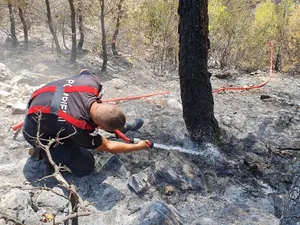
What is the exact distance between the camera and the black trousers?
339 centimetres

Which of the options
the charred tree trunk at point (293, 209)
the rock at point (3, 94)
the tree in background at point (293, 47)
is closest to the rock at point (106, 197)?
the charred tree trunk at point (293, 209)

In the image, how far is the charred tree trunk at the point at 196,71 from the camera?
369 centimetres

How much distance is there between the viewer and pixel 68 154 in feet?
11.5

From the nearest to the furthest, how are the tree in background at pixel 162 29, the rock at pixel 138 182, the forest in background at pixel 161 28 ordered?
1. the rock at pixel 138 182
2. the tree in background at pixel 162 29
3. the forest in background at pixel 161 28

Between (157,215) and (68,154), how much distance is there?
1282 millimetres

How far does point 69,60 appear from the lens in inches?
409

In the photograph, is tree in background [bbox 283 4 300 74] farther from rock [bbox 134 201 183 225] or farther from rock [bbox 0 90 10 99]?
rock [bbox 0 90 10 99]

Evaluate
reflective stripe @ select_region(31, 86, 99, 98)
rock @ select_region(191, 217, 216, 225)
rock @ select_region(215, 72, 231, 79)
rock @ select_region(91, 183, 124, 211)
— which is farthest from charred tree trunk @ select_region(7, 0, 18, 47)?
rock @ select_region(191, 217, 216, 225)

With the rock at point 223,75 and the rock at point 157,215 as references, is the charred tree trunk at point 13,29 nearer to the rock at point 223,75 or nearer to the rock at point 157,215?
the rock at point 223,75

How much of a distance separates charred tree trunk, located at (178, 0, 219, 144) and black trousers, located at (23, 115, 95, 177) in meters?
1.51

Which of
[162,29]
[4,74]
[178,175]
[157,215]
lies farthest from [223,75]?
[157,215]

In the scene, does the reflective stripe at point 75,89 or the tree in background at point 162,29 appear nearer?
the reflective stripe at point 75,89

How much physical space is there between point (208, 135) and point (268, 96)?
2071 millimetres

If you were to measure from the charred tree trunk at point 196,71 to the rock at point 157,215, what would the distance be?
1431mm
